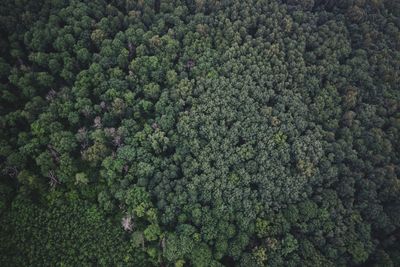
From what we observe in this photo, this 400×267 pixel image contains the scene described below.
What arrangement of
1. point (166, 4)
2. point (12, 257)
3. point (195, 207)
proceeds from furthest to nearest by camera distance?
point (166, 4), point (195, 207), point (12, 257)

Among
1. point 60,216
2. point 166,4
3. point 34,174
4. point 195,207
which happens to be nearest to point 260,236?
point 195,207

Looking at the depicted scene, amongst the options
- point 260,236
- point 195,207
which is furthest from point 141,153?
point 260,236

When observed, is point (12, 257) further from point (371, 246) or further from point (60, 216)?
point (371, 246)

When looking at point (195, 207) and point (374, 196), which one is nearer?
point (195, 207)

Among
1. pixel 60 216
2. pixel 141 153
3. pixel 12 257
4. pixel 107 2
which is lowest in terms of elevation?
pixel 12 257

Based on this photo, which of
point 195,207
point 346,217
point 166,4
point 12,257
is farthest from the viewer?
point 166,4

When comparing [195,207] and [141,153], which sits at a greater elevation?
A: [141,153]
